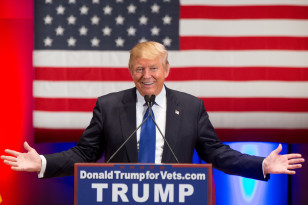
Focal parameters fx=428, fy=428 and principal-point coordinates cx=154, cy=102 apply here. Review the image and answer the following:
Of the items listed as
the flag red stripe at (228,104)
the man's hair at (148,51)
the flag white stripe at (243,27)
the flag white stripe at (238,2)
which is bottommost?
the flag red stripe at (228,104)

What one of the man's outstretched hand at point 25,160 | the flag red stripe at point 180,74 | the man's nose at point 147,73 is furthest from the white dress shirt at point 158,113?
the flag red stripe at point 180,74

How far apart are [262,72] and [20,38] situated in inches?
71.4

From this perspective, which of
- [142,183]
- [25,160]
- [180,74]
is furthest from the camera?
[180,74]

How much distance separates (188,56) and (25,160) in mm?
1734

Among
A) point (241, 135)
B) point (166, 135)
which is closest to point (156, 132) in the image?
point (166, 135)

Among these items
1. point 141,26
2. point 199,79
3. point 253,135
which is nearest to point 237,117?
point 253,135

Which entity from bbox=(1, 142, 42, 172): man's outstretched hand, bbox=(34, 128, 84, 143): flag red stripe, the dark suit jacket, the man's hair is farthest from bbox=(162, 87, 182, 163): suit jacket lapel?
bbox=(34, 128, 84, 143): flag red stripe

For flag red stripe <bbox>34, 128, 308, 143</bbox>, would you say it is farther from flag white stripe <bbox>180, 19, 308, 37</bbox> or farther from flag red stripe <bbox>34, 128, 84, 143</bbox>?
flag white stripe <bbox>180, 19, 308, 37</bbox>

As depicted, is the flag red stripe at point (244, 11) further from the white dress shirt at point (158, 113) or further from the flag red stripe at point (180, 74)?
the white dress shirt at point (158, 113)

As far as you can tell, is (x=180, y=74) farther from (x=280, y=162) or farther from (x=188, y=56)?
(x=280, y=162)

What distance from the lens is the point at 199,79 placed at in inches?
125

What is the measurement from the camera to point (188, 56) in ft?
10.4

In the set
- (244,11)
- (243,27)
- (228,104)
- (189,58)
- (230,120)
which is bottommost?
(230,120)

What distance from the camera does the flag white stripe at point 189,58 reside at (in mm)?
3166
